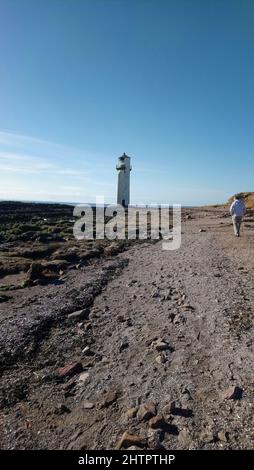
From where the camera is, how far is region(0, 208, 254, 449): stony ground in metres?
4.53

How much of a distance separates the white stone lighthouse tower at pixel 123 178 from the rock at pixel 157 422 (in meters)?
45.7

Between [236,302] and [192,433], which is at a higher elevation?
[236,302]

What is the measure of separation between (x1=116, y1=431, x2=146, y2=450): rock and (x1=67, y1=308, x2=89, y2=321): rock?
4697mm

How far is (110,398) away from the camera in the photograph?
207 inches

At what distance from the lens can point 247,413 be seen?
4.53 m

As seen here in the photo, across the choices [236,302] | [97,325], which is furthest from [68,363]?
[236,302]

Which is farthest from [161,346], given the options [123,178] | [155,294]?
[123,178]

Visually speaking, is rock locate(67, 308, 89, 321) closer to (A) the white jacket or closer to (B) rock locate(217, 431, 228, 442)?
A: (B) rock locate(217, 431, 228, 442)

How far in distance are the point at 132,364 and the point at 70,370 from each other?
109 centimetres

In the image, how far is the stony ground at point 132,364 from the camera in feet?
14.9

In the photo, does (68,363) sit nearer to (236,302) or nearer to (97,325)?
(97,325)

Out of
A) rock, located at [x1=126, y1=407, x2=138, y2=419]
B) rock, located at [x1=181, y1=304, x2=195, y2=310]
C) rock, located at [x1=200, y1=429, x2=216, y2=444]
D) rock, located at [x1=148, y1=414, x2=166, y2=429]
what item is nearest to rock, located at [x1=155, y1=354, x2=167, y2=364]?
rock, located at [x1=126, y1=407, x2=138, y2=419]

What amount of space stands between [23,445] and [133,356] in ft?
8.20

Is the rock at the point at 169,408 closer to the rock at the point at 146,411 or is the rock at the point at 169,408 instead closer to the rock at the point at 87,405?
the rock at the point at 146,411
